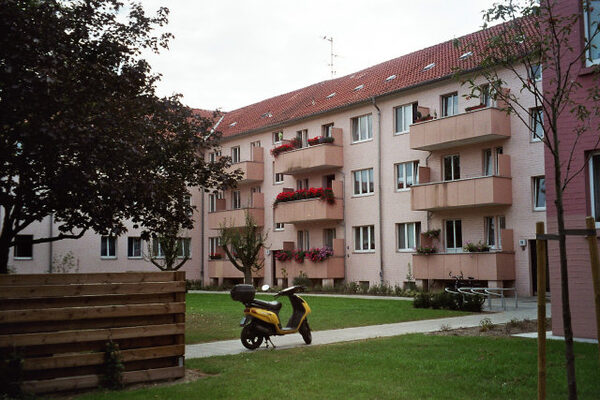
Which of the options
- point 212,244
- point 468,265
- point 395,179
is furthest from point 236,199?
point 468,265

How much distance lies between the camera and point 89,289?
8156mm

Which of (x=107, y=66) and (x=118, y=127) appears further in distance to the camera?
(x=107, y=66)

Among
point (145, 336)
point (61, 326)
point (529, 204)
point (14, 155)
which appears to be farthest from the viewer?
point (529, 204)

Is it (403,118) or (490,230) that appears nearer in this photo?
(490,230)

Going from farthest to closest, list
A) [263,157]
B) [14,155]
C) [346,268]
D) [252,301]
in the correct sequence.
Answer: [263,157] < [346,268] < [252,301] < [14,155]

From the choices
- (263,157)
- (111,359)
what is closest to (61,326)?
(111,359)

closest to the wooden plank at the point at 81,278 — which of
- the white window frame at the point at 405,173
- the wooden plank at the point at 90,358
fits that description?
the wooden plank at the point at 90,358

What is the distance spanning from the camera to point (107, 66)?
12320 millimetres

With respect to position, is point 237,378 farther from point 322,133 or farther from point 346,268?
point 322,133

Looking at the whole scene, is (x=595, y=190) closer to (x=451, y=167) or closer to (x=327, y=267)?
(x=451, y=167)

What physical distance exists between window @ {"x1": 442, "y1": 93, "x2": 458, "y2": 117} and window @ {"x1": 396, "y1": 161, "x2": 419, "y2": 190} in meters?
2.92

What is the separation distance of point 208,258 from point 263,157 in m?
9.24

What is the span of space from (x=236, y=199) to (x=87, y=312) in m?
38.5

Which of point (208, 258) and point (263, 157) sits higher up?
point (263, 157)
